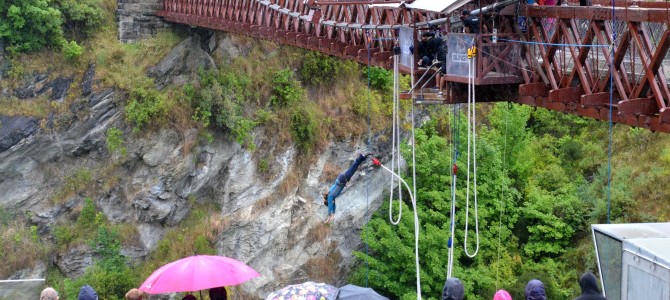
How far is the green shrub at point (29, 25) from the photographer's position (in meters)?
20.4

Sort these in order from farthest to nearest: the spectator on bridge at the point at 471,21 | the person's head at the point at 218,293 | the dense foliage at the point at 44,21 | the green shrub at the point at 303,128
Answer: the green shrub at the point at 303,128 < the dense foliage at the point at 44,21 < the spectator on bridge at the point at 471,21 < the person's head at the point at 218,293

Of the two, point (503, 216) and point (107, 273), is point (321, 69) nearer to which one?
point (503, 216)

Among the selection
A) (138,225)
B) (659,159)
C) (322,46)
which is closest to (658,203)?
(659,159)

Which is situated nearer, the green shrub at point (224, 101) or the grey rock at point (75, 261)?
the grey rock at point (75, 261)

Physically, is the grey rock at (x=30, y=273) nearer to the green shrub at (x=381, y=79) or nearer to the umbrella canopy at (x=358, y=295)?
the green shrub at (x=381, y=79)

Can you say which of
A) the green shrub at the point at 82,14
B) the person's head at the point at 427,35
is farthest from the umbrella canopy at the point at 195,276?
the green shrub at the point at 82,14

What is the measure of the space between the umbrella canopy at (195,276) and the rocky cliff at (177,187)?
1219cm

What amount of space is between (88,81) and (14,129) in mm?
2142

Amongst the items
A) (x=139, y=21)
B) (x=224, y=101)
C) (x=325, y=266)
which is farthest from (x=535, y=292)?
(x=139, y=21)

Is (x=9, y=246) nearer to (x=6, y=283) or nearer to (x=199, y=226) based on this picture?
(x=199, y=226)

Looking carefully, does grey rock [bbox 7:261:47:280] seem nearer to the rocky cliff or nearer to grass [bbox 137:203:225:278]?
the rocky cliff

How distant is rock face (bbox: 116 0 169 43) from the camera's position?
73.0 ft

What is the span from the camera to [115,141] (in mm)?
20562

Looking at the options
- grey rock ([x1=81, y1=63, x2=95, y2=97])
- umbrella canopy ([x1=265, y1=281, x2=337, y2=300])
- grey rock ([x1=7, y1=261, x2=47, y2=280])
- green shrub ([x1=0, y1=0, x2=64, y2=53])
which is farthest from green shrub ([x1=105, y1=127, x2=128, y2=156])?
umbrella canopy ([x1=265, y1=281, x2=337, y2=300])
